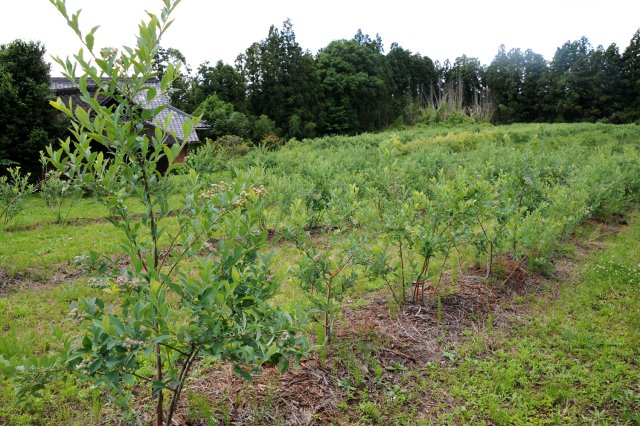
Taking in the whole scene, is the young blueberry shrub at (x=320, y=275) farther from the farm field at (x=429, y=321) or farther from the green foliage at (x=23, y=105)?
the green foliage at (x=23, y=105)

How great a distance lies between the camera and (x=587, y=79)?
115 ft

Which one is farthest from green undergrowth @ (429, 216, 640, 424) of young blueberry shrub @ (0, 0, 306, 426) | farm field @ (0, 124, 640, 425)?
young blueberry shrub @ (0, 0, 306, 426)

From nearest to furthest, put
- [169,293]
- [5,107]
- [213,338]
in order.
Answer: [213,338], [169,293], [5,107]

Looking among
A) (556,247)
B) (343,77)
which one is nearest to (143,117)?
(556,247)

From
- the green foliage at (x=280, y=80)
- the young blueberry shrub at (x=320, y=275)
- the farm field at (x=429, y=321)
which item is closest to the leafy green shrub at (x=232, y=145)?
the green foliage at (x=280, y=80)

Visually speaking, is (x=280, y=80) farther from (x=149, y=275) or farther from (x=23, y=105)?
(x=149, y=275)

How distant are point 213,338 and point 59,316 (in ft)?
10.8

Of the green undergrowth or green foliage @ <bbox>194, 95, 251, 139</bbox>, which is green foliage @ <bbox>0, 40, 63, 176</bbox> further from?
the green undergrowth

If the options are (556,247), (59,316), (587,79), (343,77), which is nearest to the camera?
(59,316)

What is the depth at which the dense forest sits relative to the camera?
27953mm

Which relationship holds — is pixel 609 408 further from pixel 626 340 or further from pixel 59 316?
pixel 59 316

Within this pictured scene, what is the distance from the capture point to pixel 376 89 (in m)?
39.4

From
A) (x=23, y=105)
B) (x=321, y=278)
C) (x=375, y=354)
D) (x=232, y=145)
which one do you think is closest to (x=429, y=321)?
(x=375, y=354)

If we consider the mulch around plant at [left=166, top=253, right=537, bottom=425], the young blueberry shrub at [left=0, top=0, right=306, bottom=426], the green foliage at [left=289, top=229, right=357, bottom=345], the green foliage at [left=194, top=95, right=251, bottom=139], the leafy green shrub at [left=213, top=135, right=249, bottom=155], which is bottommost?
the mulch around plant at [left=166, top=253, right=537, bottom=425]
